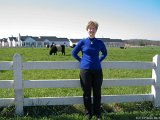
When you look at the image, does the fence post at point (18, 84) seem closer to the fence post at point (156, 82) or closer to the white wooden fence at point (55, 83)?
the white wooden fence at point (55, 83)

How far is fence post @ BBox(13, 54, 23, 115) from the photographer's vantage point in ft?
25.0

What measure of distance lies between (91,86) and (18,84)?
1691 millimetres

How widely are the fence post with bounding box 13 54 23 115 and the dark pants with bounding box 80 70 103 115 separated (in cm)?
144

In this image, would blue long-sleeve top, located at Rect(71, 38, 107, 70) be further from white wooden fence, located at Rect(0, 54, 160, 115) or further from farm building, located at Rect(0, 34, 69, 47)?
farm building, located at Rect(0, 34, 69, 47)

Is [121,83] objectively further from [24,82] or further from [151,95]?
[24,82]

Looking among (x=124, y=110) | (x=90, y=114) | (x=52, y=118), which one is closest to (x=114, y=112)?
(x=124, y=110)

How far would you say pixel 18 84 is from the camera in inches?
302

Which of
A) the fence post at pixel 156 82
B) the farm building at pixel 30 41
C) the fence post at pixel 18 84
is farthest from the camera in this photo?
the farm building at pixel 30 41

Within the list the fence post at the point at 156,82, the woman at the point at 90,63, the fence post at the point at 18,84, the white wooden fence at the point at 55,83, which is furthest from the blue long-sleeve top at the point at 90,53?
the fence post at the point at 156,82

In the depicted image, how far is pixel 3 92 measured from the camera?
9.88 m

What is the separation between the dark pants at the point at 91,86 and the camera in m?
7.36

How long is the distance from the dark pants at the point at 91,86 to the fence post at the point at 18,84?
4.73ft

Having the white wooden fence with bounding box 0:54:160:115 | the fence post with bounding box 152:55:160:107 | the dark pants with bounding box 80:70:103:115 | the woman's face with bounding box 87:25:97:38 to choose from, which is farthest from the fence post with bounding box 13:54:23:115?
the fence post with bounding box 152:55:160:107

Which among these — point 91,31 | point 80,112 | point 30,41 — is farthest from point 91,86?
point 30,41
